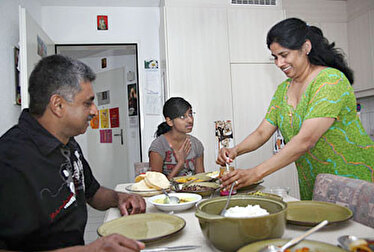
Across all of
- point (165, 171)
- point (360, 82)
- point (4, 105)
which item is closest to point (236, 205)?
point (165, 171)

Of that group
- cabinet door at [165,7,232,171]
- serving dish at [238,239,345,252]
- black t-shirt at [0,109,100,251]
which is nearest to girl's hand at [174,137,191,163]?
cabinet door at [165,7,232,171]

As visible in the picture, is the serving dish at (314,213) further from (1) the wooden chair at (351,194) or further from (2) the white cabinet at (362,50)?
(2) the white cabinet at (362,50)

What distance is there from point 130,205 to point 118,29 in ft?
9.94

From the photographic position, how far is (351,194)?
3.64 ft

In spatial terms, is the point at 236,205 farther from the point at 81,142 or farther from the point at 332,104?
the point at 81,142

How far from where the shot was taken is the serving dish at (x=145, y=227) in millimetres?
832

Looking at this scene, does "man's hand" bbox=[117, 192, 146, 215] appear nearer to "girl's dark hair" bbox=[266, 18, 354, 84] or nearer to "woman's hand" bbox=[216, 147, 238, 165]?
"woman's hand" bbox=[216, 147, 238, 165]

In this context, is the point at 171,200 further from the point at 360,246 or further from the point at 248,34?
the point at 248,34

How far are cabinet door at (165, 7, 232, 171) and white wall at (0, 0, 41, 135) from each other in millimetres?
1399

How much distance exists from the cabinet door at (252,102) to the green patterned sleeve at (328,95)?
1.80 metres

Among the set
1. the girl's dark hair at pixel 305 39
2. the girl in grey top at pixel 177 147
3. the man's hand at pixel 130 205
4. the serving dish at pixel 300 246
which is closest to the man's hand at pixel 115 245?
the serving dish at pixel 300 246

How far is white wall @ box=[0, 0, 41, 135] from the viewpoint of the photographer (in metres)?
2.45

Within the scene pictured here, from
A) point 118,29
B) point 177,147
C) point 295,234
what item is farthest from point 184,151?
point 118,29

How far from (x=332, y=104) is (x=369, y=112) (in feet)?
9.18
